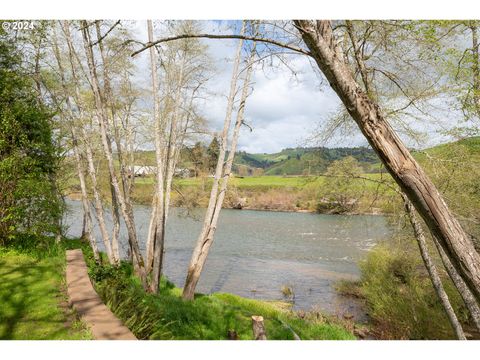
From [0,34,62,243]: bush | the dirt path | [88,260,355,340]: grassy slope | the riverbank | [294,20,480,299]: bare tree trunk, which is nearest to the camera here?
[294,20,480,299]: bare tree trunk

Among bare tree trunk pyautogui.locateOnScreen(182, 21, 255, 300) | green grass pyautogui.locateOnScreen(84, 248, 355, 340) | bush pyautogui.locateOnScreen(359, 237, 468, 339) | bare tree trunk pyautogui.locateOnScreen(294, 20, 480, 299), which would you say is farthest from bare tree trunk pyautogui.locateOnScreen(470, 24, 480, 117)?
bare tree trunk pyautogui.locateOnScreen(294, 20, 480, 299)

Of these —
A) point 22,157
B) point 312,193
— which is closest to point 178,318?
point 22,157

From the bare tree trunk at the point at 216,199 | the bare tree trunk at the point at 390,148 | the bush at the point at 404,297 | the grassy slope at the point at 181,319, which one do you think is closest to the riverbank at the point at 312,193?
the bare tree trunk at the point at 216,199

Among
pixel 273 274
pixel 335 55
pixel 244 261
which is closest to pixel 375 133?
pixel 335 55

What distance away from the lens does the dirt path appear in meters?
2.99

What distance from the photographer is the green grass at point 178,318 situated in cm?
408

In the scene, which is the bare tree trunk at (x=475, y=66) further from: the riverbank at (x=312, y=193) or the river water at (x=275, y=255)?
the river water at (x=275, y=255)

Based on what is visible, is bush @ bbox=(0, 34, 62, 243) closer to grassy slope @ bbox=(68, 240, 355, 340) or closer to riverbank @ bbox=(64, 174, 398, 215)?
grassy slope @ bbox=(68, 240, 355, 340)

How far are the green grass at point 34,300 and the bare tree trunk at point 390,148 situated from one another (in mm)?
2690

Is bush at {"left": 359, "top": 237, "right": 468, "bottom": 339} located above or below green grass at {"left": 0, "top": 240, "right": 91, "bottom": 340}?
below

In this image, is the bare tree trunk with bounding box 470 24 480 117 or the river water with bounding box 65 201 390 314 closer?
the bare tree trunk with bounding box 470 24 480 117

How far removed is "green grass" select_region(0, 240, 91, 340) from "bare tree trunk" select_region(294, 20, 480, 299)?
2690 millimetres
